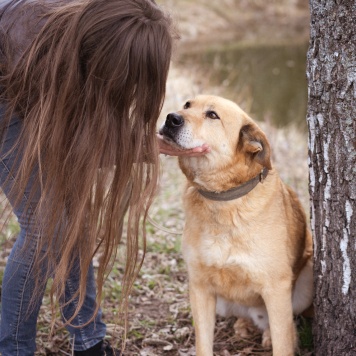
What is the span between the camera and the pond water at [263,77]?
934 cm

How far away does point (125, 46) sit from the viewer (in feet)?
7.25

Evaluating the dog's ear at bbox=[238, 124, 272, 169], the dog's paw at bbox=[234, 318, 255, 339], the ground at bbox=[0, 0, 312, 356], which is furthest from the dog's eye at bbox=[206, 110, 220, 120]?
the dog's paw at bbox=[234, 318, 255, 339]

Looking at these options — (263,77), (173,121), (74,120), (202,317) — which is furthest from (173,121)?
(263,77)

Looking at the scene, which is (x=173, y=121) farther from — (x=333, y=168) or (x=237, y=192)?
(x=333, y=168)

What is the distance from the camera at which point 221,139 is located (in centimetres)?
304

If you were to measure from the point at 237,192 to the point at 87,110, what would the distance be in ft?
3.31

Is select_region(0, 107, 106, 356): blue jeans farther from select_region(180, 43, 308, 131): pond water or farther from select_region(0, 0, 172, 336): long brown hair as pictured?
select_region(180, 43, 308, 131): pond water

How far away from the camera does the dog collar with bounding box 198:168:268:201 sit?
116 inches

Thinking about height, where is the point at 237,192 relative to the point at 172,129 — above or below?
below

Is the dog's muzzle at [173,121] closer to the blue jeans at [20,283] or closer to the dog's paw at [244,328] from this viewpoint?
the blue jeans at [20,283]

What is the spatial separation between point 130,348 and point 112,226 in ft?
3.64

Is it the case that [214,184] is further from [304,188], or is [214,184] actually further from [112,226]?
[304,188]

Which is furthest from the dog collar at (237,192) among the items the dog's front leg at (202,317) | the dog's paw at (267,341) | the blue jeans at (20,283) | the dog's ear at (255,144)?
the dog's paw at (267,341)

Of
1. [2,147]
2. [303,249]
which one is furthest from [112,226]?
[303,249]
